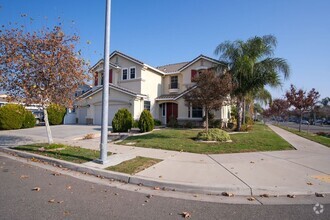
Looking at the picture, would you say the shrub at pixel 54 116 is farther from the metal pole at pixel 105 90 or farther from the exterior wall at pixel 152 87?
the metal pole at pixel 105 90

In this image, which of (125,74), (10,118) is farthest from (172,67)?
(10,118)

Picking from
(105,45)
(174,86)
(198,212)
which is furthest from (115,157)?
(174,86)

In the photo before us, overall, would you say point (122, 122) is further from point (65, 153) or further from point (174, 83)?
point (174, 83)

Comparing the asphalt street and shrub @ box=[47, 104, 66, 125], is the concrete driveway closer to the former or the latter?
→ shrub @ box=[47, 104, 66, 125]

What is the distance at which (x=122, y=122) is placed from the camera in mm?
15227

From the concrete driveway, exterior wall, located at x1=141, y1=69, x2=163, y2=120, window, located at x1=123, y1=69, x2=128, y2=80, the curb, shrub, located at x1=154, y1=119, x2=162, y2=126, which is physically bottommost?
the curb

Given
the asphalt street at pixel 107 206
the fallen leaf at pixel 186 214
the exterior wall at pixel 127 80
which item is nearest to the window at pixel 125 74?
the exterior wall at pixel 127 80

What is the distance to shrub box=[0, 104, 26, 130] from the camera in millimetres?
18312

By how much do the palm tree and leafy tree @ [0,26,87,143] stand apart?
41.2 feet

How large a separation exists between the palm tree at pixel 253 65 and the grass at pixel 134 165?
1250 cm

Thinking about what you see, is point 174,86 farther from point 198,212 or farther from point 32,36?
point 198,212

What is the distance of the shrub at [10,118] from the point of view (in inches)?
721

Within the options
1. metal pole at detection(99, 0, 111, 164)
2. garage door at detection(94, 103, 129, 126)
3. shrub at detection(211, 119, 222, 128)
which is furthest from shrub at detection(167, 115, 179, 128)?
metal pole at detection(99, 0, 111, 164)

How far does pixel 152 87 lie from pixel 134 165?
1791 centimetres
